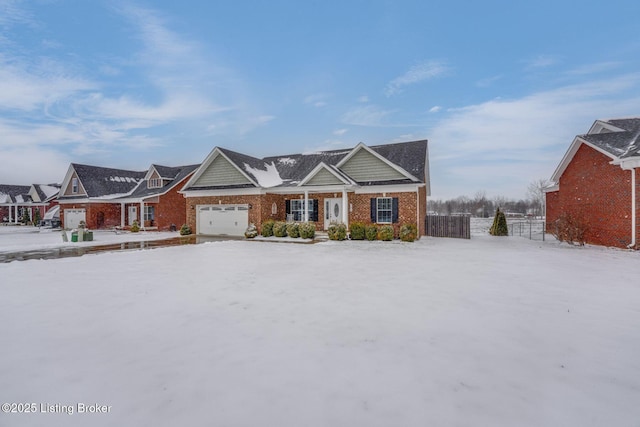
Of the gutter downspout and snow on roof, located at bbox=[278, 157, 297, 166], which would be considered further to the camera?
snow on roof, located at bbox=[278, 157, 297, 166]

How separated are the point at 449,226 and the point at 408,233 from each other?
4600 mm

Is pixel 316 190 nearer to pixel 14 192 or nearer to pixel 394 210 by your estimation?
pixel 394 210

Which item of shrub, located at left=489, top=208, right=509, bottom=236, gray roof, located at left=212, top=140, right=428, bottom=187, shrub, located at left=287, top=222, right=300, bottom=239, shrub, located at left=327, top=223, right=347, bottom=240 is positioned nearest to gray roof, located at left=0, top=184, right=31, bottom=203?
gray roof, located at left=212, top=140, right=428, bottom=187

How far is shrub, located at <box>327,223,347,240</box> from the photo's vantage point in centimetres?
1703

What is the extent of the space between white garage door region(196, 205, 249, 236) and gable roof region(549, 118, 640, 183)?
65.7 ft

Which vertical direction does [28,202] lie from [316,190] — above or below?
above

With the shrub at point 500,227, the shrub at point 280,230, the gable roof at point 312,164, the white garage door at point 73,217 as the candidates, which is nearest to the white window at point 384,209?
the gable roof at point 312,164

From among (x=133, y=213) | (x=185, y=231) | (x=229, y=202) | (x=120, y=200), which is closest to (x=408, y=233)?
(x=229, y=202)

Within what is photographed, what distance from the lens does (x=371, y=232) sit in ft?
56.7

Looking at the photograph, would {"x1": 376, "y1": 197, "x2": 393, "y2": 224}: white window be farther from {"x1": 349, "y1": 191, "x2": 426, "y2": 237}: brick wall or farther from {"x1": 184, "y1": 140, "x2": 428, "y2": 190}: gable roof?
{"x1": 184, "y1": 140, "x2": 428, "y2": 190}: gable roof

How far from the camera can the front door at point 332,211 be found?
65.2 ft

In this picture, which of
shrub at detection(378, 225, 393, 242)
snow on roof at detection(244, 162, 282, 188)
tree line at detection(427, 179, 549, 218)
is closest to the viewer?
shrub at detection(378, 225, 393, 242)

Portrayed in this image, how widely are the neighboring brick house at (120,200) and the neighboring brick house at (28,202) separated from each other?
1367 centimetres

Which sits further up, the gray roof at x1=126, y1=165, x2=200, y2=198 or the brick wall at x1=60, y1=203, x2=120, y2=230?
the gray roof at x1=126, y1=165, x2=200, y2=198
